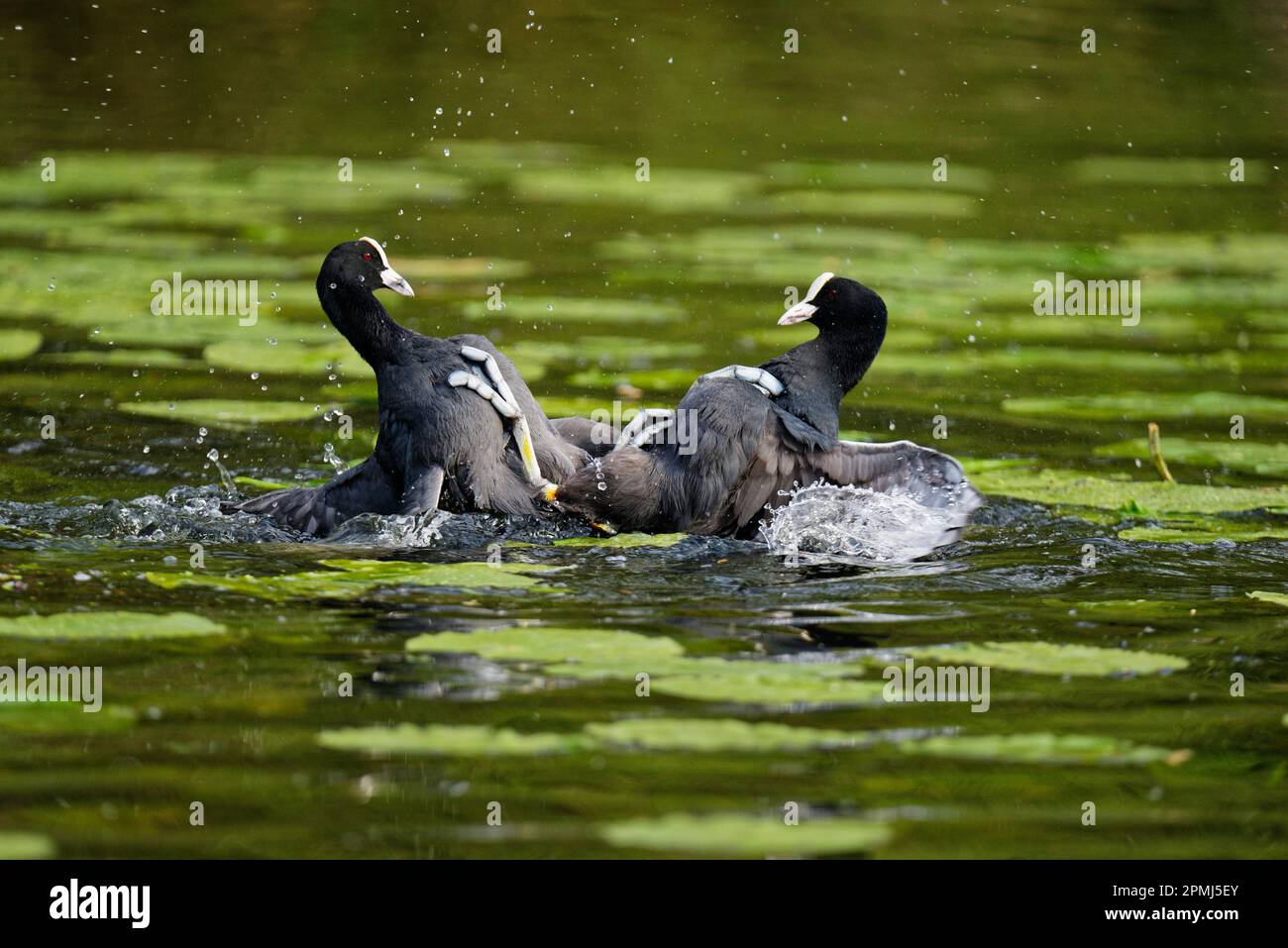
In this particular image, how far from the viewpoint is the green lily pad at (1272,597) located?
663 centimetres

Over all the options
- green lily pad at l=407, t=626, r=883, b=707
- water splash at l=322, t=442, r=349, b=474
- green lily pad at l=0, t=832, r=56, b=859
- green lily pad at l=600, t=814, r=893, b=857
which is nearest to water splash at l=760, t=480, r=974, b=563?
green lily pad at l=407, t=626, r=883, b=707

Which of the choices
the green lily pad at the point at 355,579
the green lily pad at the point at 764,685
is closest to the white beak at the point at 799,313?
the green lily pad at the point at 355,579

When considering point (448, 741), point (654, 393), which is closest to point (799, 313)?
point (654, 393)

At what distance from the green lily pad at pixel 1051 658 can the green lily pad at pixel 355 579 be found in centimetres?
149

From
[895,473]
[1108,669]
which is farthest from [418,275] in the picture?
[1108,669]

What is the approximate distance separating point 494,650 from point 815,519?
7.12 feet

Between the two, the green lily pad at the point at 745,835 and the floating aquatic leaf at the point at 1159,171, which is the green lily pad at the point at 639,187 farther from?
the green lily pad at the point at 745,835

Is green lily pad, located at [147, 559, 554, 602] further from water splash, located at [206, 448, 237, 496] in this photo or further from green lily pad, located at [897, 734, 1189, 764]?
green lily pad, located at [897, 734, 1189, 764]

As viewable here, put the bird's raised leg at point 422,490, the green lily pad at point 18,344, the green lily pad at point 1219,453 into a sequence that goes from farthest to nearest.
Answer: the green lily pad at point 18,344
the green lily pad at point 1219,453
the bird's raised leg at point 422,490

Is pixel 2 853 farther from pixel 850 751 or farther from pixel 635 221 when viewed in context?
pixel 635 221

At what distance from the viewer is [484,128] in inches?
658

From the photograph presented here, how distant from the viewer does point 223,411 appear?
9.48 metres

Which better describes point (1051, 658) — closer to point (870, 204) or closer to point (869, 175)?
point (870, 204)

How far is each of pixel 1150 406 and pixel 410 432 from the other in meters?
4.78
